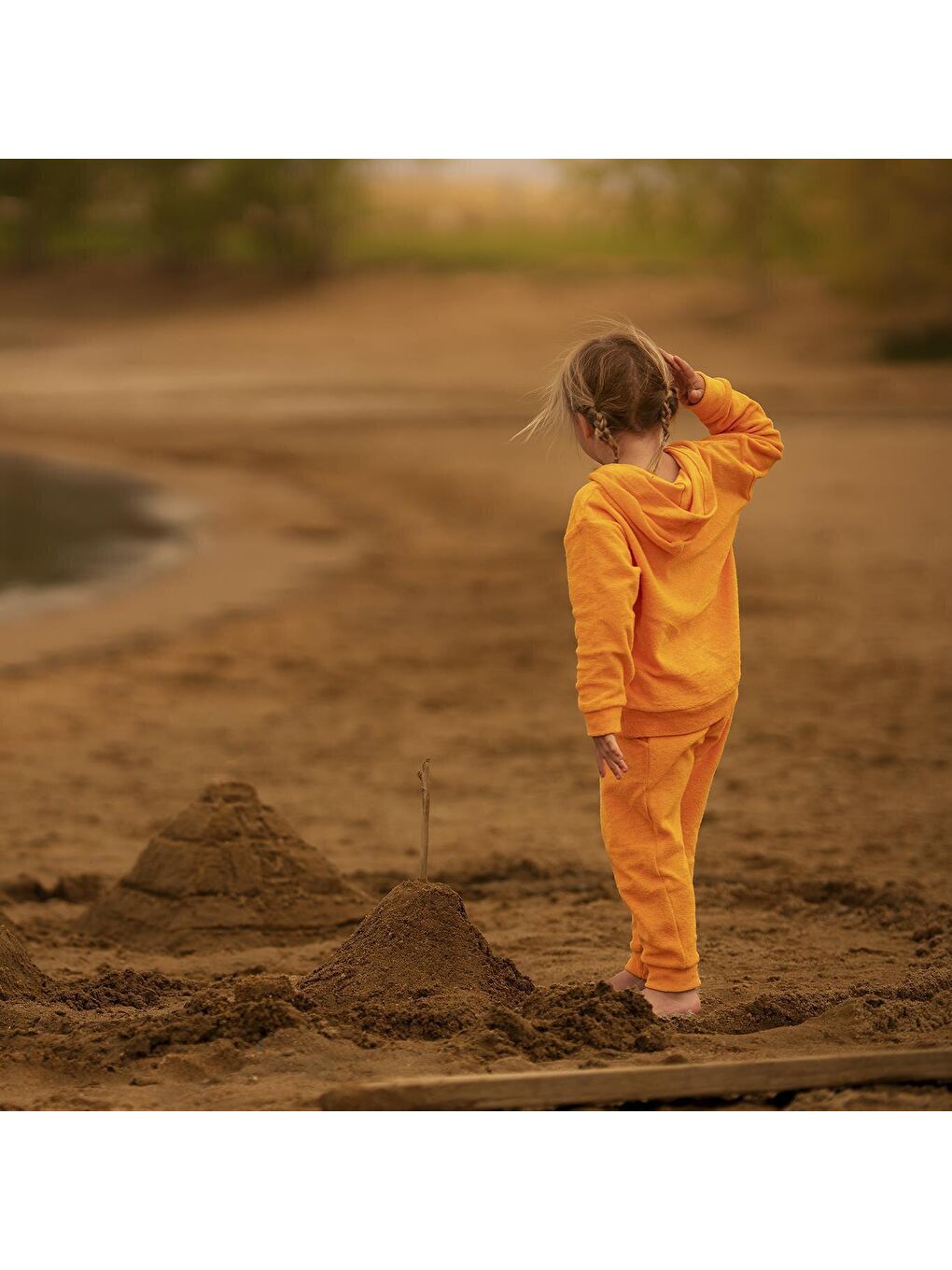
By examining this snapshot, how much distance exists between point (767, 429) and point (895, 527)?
8.06 metres

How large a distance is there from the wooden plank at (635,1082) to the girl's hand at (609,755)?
0.55 metres

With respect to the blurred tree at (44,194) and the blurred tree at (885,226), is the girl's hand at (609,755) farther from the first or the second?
the blurred tree at (885,226)

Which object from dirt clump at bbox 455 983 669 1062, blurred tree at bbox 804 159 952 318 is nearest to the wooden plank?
dirt clump at bbox 455 983 669 1062

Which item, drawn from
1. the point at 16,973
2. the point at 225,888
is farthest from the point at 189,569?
the point at 16,973

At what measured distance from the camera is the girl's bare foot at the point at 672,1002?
3248 mm

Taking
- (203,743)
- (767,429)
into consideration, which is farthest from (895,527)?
(767,429)

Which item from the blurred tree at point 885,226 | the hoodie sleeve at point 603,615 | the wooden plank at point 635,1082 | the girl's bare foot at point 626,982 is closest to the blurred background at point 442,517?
the blurred tree at point 885,226

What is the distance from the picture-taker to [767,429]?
3391mm

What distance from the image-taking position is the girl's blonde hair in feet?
10.4

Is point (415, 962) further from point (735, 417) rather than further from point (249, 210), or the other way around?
point (249, 210)

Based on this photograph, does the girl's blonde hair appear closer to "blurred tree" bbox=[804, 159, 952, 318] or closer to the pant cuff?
the pant cuff

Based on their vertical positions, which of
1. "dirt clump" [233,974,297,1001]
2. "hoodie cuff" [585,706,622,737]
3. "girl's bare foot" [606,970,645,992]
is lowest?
"girl's bare foot" [606,970,645,992]

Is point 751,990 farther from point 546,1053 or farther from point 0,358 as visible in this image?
point 0,358

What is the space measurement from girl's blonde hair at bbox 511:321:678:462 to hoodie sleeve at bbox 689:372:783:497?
4.9 inches
